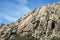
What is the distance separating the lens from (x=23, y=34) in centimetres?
14388

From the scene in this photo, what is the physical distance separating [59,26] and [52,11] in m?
14.4

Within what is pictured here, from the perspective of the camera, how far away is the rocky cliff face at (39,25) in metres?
137

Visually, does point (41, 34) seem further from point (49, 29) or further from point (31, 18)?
point (31, 18)

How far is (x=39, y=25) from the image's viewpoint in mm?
142625

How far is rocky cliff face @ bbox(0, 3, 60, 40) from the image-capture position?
13662cm

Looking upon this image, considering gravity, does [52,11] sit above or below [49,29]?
above

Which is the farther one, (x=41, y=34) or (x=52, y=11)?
(x=52, y=11)

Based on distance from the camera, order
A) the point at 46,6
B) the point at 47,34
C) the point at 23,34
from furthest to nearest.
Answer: the point at 46,6, the point at 23,34, the point at 47,34

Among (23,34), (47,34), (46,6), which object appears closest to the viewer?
(47,34)

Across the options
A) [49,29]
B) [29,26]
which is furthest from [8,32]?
[49,29]

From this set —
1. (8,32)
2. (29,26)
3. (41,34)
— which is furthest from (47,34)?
(8,32)

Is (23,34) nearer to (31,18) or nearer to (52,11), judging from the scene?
(31,18)

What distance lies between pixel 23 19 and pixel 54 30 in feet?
87.1

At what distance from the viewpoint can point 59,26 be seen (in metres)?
136
